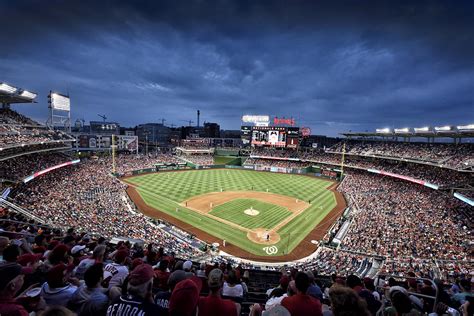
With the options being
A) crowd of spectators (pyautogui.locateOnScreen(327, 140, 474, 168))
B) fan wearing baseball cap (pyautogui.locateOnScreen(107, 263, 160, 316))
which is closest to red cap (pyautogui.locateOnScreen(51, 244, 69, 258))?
fan wearing baseball cap (pyautogui.locateOnScreen(107, 263, 160, 316))

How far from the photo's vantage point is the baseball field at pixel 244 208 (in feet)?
78.8

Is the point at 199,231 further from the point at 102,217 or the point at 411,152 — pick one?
the point at 411,152

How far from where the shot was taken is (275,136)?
69375mm

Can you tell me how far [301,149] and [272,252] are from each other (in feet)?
197

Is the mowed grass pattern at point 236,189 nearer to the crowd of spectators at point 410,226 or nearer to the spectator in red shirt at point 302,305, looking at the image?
the crowd of spectators at point 410,226

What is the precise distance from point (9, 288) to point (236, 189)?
42.1 metres

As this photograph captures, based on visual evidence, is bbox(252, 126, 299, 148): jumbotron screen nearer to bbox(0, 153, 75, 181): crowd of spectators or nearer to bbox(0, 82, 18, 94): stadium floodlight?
bbox(0, 153, 75, 181): crowd of spectators

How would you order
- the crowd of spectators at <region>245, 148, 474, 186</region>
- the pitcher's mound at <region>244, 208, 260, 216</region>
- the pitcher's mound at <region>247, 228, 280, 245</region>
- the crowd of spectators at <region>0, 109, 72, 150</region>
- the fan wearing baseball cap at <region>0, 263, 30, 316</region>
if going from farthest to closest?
the crowd of spectators at <region>245, 148, 474, 186</region> < the pitcher's mound at <region>244, 208, 260, 216</region> < the crowd of spectators at <region>0, 109, 72, 150</region> < the pitcher's mound at <region>247, 228, 280, 245</region> < the fan wearing baseball cap at <region>0, 263, 30, 316</region>

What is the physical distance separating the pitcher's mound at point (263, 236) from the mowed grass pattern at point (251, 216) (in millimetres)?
1289

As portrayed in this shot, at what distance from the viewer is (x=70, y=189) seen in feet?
106

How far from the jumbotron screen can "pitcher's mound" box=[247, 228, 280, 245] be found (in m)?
45.6

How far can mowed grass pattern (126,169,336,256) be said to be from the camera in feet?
81.6

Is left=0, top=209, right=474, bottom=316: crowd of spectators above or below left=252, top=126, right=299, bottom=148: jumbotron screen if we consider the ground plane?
below

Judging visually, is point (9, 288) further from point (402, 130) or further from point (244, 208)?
point (402, 130)
